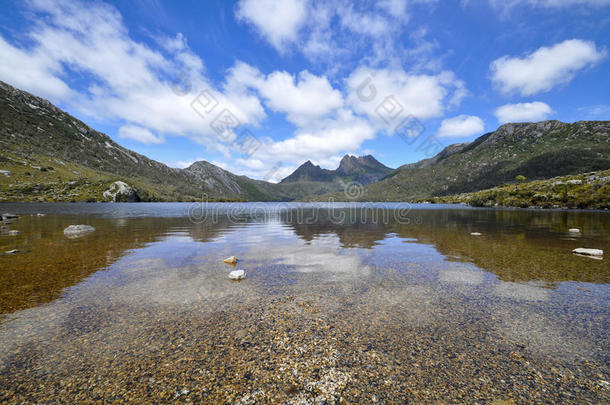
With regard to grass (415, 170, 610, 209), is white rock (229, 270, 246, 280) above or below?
below

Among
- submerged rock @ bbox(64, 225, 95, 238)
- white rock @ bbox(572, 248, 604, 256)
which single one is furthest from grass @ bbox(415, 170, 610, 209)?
submerged rock @ bbox(64, 225, 95, 238)

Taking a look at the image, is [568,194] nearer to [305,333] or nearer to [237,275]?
[237,275]

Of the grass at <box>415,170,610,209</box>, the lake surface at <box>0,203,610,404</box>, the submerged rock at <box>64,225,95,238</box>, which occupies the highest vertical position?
the grass at <box>415,170,610,209</box>

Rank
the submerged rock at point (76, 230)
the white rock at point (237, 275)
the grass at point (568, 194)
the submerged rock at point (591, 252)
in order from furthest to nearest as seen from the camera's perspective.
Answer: the grass at point (568, 194) < the submerged rock at point (76, 230) < the submerged rock at point (591, 252) < the white rock at point (237, 275)

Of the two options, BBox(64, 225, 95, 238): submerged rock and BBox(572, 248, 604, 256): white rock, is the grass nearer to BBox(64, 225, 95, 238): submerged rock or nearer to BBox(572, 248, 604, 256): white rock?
BBox(572, 248, 604, 256): white rock

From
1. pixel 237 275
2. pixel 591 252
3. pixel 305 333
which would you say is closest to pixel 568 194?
pixel 591 252

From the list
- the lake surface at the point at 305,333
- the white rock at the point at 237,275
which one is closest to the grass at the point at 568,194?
the lake surface at the point at 305,333

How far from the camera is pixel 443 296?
11961 mm

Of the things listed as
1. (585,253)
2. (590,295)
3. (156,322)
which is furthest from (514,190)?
(156,322)

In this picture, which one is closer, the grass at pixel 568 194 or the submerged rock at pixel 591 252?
the submerged rock at pixel 591 252

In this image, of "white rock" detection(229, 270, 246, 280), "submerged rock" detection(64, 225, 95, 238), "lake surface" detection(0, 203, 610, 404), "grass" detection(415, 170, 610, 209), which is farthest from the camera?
"grass" detection(415, 170, 610, 209)

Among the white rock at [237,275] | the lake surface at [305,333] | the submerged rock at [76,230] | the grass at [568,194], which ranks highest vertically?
the grass at [568,194]

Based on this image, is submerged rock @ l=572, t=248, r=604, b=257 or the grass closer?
submerged rock @ l=572, t=248, r=604, b=257

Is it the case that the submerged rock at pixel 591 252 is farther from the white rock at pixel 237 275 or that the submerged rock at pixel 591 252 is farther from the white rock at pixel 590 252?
the white rock at pixel 237 275
